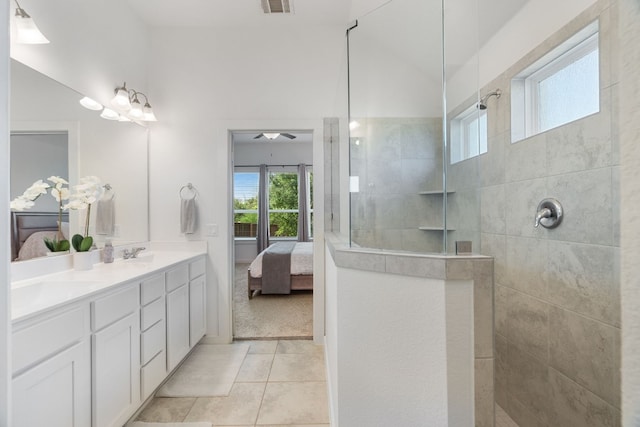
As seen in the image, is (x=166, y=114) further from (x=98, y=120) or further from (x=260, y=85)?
(x=260, y=85)

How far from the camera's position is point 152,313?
186 cm

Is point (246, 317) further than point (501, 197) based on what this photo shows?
Yes

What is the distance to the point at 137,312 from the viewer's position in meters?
1.71

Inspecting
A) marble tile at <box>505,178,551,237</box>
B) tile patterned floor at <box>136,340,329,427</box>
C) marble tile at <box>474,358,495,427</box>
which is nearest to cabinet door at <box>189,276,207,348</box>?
tile patterned floor at <box>136,340,329,427</box>

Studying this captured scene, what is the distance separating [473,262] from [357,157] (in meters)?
1.11

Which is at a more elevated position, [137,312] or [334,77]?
[334,77]

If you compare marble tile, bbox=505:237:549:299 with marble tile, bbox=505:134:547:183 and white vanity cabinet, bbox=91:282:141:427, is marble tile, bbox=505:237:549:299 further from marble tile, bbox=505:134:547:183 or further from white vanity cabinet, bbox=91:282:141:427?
white vanity cabinet, bbox=91:282:141:427

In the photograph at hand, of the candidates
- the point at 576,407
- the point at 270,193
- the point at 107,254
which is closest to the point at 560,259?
the point at 576,407

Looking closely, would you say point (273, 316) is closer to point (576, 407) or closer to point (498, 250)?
point (498, 250)

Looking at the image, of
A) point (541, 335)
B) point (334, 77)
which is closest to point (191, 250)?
point (334, 77)

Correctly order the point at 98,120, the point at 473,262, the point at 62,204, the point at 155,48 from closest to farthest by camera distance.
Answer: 1. the point at 473,262
2. the point at 62,204
3. the point at 98,120
4. the point at 155,48

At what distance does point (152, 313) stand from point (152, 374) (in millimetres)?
381

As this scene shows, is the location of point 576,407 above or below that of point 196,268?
below

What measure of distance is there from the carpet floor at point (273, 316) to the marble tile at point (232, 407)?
0.86m
